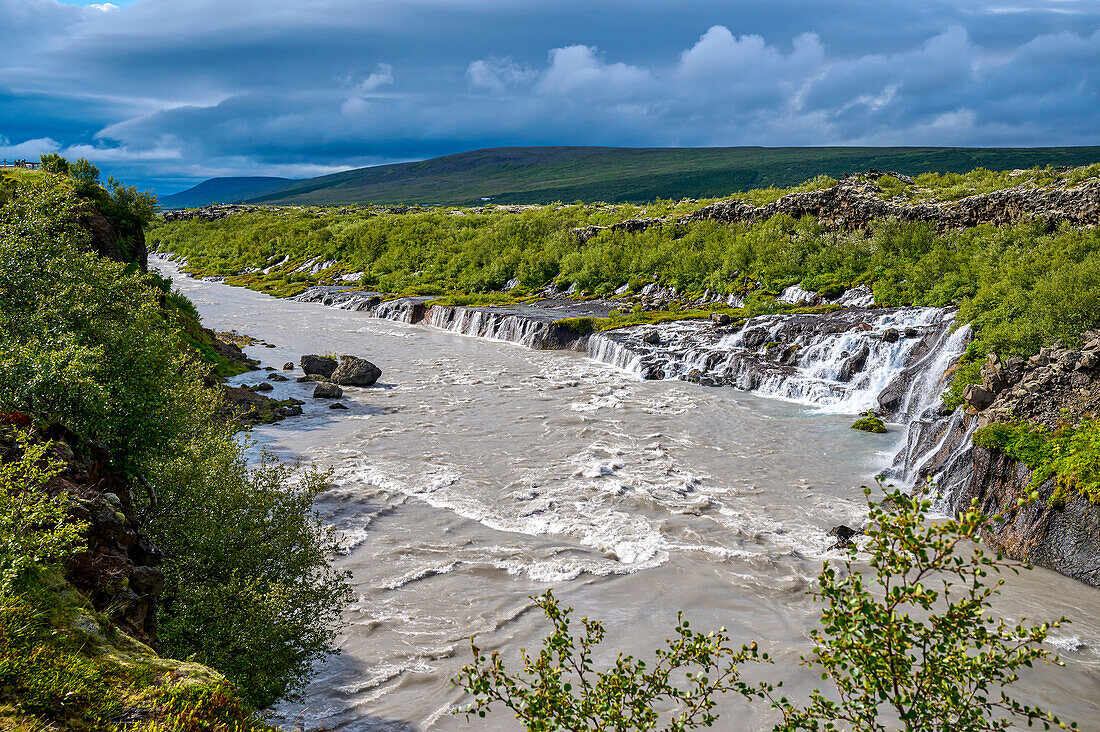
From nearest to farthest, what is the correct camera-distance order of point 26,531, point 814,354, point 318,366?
point 26,531
point 814,354
point 318,366

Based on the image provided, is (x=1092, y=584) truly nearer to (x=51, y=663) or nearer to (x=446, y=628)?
(x=446, y=628)

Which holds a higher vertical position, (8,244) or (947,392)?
(8,244)

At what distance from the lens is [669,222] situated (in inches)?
3376

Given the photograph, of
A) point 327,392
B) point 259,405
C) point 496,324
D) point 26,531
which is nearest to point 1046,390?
point 26,531

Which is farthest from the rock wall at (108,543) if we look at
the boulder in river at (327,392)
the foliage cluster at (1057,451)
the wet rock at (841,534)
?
the boulder in river at (327,392)

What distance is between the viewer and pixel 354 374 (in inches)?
1623

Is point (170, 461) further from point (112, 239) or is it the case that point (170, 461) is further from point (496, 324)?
point (496, 324)

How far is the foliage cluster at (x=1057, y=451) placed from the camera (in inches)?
692

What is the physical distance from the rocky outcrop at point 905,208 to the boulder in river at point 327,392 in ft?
163

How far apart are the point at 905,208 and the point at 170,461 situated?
63.7 metres

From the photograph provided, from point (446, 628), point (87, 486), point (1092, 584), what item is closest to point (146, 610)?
point (87, 486)

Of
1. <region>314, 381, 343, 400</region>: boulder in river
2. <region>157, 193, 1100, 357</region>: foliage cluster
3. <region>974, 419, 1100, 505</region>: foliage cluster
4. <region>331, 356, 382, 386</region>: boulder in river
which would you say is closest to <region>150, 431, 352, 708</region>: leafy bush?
<region>974, 419, 1100, 505</region>: foliage cluster

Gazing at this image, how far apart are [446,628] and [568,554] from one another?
488 centimetres

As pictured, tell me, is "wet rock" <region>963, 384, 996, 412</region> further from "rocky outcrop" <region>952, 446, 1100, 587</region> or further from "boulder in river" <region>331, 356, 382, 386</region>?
"boulder in river" <region>331, 356, 382, 386</region>
